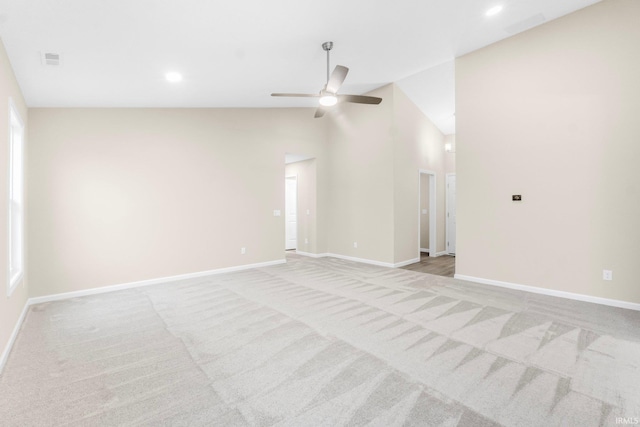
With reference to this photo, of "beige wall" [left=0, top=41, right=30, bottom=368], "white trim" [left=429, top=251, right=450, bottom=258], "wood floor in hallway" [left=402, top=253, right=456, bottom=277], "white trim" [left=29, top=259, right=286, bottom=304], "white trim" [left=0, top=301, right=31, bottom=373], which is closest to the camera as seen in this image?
"white trim" [left=0, top=301, right=31, bottom=373]

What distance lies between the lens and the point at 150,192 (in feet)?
15.7

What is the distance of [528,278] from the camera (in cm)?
418

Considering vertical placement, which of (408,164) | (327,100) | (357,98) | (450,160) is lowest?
(408,164)

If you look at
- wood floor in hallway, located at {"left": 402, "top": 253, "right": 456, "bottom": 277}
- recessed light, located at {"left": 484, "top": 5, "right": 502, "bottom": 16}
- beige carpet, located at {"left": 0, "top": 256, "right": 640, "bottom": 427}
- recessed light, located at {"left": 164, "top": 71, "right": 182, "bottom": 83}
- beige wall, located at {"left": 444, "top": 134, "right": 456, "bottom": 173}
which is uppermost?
recessed light, located at {"left": 484, "top": 5, "right": 502, "bottom": 16}

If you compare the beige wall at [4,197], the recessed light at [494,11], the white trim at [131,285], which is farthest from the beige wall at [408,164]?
the beige wall at [4,197]

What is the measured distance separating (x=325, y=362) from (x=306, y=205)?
537cm

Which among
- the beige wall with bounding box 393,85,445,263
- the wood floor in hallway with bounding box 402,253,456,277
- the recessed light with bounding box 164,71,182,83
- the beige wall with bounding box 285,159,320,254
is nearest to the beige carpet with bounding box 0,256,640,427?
the wood floor in hallway with bounding box 402,253,456,277

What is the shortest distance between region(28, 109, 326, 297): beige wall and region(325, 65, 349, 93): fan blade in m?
2.72

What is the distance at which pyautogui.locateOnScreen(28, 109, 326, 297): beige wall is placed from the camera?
161 inches

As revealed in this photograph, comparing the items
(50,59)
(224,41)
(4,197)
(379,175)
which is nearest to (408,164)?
(379,175)

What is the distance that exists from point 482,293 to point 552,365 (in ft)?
6.25

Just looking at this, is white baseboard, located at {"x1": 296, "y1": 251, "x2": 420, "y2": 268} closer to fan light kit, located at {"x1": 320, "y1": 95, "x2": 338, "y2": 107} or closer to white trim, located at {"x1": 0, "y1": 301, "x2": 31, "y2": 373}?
fan light kit, located at {"x1": 320, "y1": 95, "x2": 338, "y2": 107}

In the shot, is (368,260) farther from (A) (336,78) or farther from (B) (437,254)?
(A) (336,78)

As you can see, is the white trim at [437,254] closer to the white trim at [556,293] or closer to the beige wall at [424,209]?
the beige wall at [424,209]
